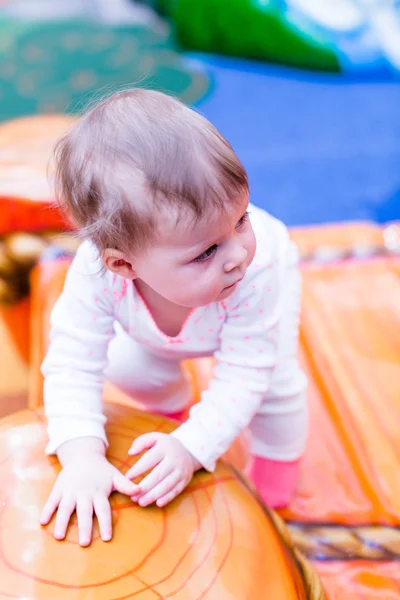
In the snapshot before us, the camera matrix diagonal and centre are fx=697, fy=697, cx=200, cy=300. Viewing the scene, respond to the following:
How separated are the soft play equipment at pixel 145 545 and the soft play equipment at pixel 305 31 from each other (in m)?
2.26

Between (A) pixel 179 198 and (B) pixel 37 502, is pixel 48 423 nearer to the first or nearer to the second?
(B) pixel 37 502

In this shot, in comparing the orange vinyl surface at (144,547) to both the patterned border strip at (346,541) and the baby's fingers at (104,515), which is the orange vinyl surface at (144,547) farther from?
the patterned border strip at (346,541)

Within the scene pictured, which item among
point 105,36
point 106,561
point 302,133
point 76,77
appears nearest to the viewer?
point 106,561

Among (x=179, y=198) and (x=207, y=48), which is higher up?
(x=179, y=198)

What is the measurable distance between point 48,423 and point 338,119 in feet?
6.29

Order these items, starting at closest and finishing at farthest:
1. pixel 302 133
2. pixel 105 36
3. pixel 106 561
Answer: pixel 106 561 → pixel 302 133 → pixel 105 36

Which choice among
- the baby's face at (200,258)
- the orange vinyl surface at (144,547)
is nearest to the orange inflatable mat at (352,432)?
the orange vinyl surface at (144,547)

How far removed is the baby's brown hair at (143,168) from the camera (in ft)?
2.02

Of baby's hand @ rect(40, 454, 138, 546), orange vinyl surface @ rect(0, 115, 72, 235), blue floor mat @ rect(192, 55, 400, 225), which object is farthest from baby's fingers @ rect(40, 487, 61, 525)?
blue floor mat @ rect(192, 55, 400, 225)

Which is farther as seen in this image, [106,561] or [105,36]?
[105,36]

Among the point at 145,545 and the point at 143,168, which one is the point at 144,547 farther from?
the point at 143,168

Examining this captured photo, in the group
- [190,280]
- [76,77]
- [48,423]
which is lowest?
[76,77]

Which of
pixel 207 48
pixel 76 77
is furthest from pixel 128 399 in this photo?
pixel 207 48

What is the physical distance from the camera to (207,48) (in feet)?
9.54
